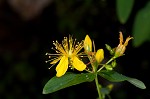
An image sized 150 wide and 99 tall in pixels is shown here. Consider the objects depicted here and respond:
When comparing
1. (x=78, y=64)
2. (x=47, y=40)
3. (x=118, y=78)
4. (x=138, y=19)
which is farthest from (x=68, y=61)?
(x=47, y=40)

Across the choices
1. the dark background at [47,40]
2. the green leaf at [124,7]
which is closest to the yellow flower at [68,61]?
the green leaf at [124,7]

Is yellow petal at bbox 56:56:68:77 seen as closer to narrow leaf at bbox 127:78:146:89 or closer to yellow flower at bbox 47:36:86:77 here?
yellow flower at bbox 47:36:86:77

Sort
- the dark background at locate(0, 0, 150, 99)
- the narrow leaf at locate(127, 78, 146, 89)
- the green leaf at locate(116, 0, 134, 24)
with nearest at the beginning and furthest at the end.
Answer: the narrow leaf at locate(127, 78, 146, 89), the green leaf at locate(116, 0, 134, 24), the dark background at locate(0, 0, 150, 99)

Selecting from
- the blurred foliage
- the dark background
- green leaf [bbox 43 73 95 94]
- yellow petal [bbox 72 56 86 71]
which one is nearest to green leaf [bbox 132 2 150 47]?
the blurred foliage

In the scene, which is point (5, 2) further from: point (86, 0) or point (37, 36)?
point (86, 0)

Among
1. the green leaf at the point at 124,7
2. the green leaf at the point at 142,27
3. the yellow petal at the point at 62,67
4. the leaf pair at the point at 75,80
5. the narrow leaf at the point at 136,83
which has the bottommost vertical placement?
the narrow leaf at the point at 136,83

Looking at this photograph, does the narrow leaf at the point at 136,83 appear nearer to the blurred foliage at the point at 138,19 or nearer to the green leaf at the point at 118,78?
the green leaf at the point at 118,78

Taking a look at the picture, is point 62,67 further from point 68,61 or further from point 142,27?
point 142,27
